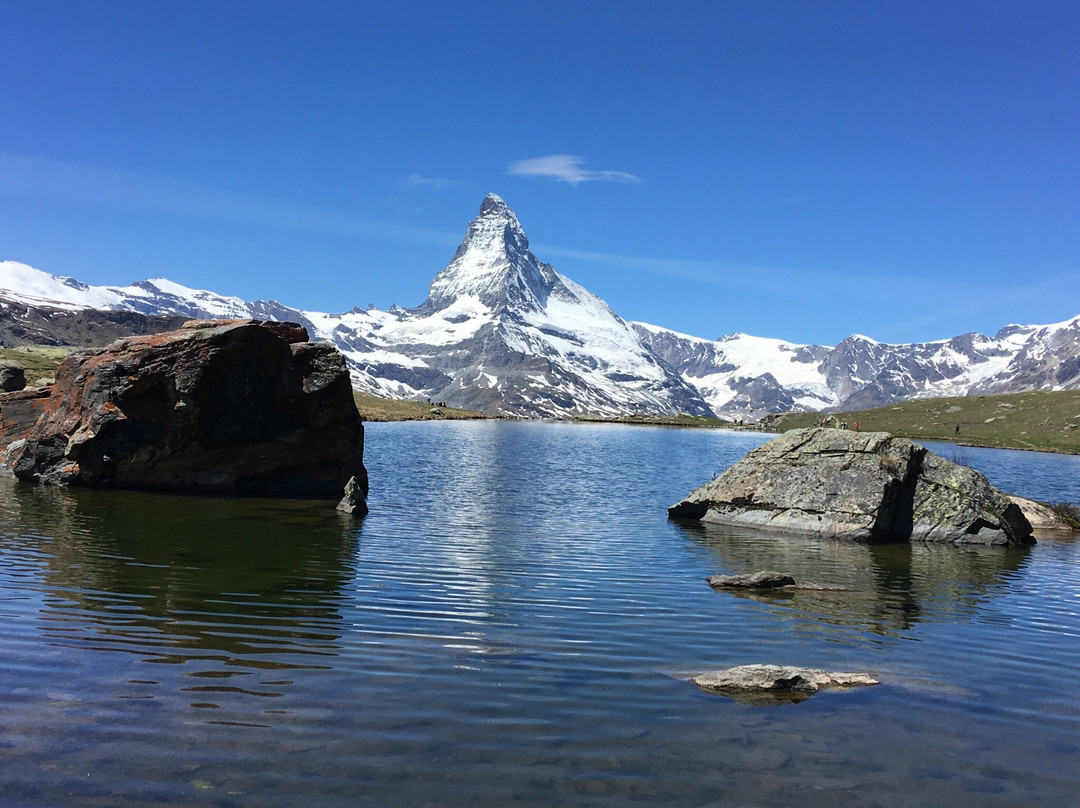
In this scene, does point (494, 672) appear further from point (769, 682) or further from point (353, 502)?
point (353, 502)

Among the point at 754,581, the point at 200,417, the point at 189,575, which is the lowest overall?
the point at 754,581

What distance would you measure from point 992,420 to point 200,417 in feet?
520

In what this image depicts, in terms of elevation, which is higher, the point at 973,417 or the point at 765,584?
the point at 973,417

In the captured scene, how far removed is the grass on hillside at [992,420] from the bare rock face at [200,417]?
106865 mm

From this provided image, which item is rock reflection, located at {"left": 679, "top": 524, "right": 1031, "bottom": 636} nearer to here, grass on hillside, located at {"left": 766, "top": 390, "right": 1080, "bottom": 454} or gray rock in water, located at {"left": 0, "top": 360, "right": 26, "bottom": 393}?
gray rock in water, located at {"left": 0, "top": 360, "right": 26, "bottom": 393}

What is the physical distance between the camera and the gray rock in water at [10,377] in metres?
71.1

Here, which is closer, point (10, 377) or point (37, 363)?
point (10, 377)

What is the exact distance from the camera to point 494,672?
13992mm

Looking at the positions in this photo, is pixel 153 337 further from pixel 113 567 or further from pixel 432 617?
pixel 432 617

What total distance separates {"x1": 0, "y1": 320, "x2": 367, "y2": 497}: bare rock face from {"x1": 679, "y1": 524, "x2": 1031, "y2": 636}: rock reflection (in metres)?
21.1

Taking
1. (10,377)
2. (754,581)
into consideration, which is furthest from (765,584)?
(10,377)

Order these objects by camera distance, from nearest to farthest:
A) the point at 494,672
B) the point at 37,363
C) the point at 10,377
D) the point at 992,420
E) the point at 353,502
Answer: the point at 494,672
the point at 353,502
the point at 10,377
the point at 37,363
the point at 992,420

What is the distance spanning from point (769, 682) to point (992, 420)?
16616cm

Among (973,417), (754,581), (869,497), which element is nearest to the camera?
(754,581)
